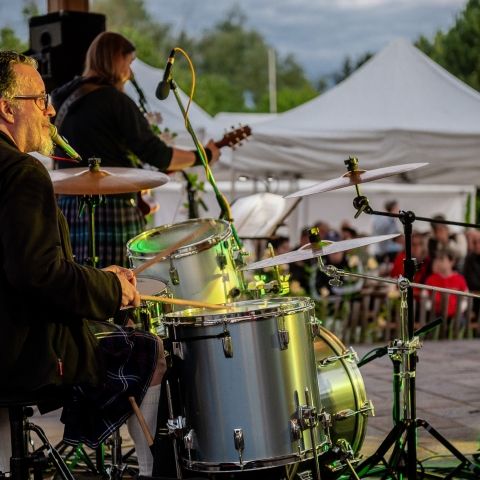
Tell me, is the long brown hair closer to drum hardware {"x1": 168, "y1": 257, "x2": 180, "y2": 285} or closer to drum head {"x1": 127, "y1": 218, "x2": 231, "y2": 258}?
drum head {"x1": 127, "y1": 218, "x2": 231, "y2": 258}

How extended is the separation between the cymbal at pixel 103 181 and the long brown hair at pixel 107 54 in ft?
3.58

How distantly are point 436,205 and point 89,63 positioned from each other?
17.9 meters

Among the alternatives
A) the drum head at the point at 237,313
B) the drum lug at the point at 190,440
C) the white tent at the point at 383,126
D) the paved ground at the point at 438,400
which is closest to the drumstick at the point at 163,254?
the drum head at the point at 237,313

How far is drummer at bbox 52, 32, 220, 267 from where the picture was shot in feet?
16.4

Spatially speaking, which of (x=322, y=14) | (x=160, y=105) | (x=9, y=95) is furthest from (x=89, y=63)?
(x=322, y=14)

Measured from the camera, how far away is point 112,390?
3.18 meters

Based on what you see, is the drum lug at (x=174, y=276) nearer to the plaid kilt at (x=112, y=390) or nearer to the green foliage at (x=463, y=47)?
the plaid kilt at (x=112, y=390)

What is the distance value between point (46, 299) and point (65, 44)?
4.22 m

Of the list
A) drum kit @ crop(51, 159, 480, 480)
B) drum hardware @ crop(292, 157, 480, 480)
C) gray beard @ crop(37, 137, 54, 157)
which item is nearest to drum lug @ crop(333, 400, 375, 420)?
drum hardware @ crop(292, 157, 480, 480)

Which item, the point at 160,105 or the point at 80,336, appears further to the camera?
the point at 160,105

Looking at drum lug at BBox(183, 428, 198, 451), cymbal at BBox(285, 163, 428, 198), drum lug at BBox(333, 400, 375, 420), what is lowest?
drum lug at BBox(333, 400, 375, 420)

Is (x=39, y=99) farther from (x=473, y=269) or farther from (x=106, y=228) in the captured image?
(x=473, y=269)

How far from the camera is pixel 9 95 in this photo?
2.96m

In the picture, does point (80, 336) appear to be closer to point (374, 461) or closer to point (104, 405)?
point (104, 405)
